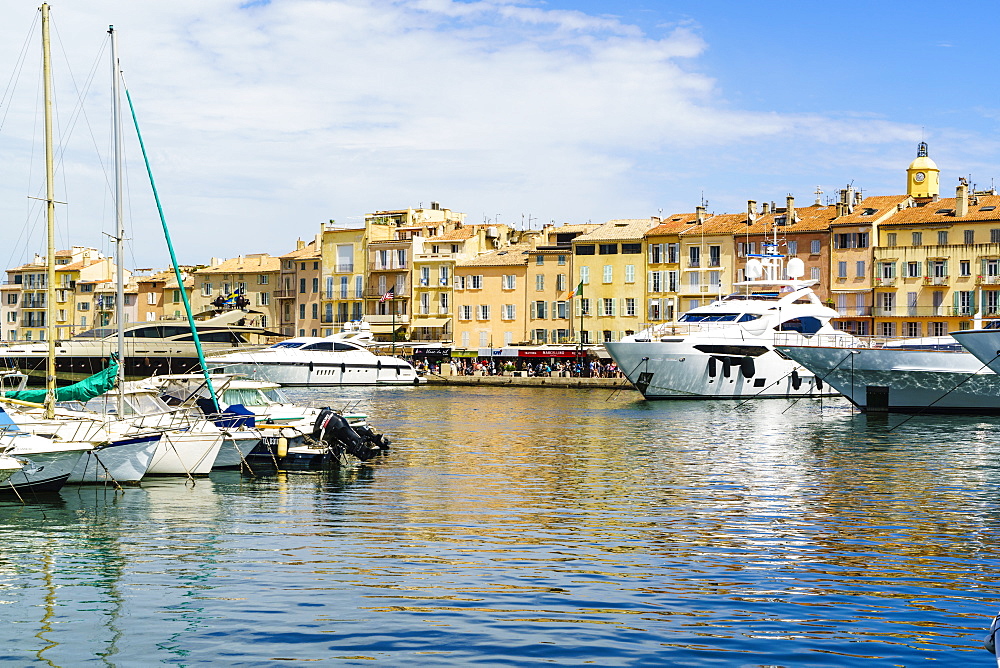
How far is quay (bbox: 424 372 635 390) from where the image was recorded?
8456cm

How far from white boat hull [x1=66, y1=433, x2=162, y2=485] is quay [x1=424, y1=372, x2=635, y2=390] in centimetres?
5729

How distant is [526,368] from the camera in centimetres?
9700

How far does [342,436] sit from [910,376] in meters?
27.8

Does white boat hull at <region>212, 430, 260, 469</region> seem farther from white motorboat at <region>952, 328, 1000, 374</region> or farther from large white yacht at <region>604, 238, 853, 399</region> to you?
large white yacht at <region>604, 238, 853, 399</region>

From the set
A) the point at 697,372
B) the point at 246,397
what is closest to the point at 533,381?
the point at 697,372

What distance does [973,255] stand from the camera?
3371 inches

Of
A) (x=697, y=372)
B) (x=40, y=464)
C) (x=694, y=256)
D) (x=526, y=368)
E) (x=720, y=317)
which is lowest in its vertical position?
(x=40, y=464)

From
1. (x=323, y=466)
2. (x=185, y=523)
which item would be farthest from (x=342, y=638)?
(x=323, y=466)

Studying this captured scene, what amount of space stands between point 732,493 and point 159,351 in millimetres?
71001

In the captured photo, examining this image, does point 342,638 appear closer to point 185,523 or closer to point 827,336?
point 185,523

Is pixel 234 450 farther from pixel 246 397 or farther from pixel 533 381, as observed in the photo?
pixel 533 381

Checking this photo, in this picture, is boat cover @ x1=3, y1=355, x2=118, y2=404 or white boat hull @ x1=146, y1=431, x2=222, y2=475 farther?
boat cover @ x1=3, y1=355, x2=118, y2=404

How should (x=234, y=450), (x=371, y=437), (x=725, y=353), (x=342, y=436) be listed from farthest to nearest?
1. (x=725, y=353)
2. (x=371, y=437)
3. (x=342, y=436)
4. (x=234, y=450)

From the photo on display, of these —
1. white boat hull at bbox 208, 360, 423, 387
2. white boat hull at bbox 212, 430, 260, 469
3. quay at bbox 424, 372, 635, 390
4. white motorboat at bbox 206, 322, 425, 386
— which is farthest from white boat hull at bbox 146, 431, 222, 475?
white boat hull at bbox 208, 360, 423, 387
